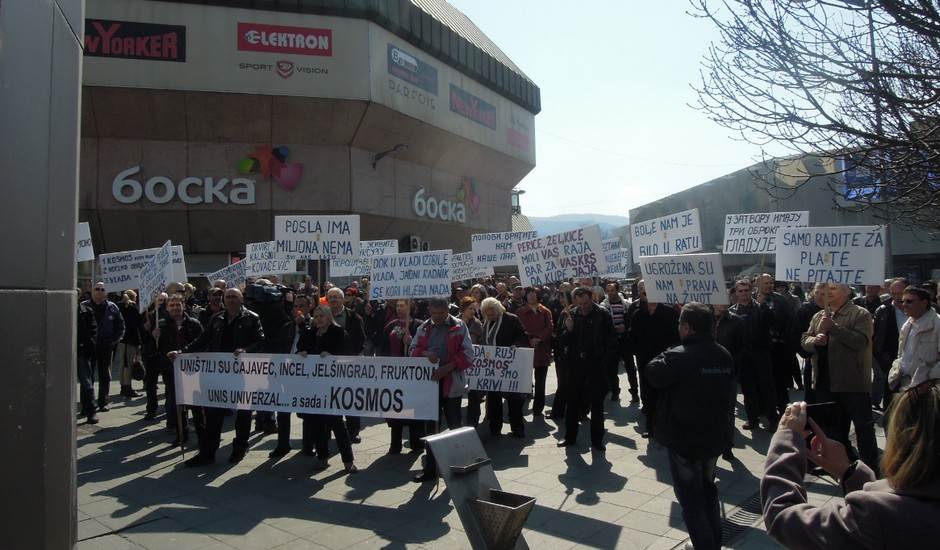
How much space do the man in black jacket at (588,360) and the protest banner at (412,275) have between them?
1609 millimetres

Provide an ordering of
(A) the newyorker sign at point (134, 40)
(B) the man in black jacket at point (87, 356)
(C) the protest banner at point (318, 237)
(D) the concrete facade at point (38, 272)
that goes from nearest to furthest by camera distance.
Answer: (D) the concrete facade at point (38, 272)
(B) the man in black jacket at point (87, 356)
(C) the protest banner at point (318, 237)
(A) the newyorker sign at point (134, 40)

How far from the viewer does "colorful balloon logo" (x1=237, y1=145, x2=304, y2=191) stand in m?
24.3

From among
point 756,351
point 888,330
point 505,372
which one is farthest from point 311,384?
point 888,330

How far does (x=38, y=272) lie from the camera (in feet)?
8.54

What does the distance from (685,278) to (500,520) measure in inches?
164

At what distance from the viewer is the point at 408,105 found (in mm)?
25719

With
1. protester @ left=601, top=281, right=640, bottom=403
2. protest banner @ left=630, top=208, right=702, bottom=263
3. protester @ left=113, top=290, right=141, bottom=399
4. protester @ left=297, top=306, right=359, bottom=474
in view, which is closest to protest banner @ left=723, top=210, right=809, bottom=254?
protest banner @ left=630, top=208, right=702, bottom=263

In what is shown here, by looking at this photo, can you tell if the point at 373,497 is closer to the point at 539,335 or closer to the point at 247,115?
the point at 539,335

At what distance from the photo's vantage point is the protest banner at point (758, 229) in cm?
1030

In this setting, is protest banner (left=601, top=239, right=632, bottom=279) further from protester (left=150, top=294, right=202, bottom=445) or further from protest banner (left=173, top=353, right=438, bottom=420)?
protester (left=150, top=294, right=202, bottom=445)

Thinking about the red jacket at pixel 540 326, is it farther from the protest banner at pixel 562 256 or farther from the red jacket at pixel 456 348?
the red jacket at pixel 456 348

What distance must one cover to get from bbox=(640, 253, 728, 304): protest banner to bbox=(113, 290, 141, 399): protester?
331 inches

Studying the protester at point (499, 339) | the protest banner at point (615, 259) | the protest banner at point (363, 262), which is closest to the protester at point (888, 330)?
the protester at point (499, 339)

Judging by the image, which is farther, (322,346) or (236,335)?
(236,335)
